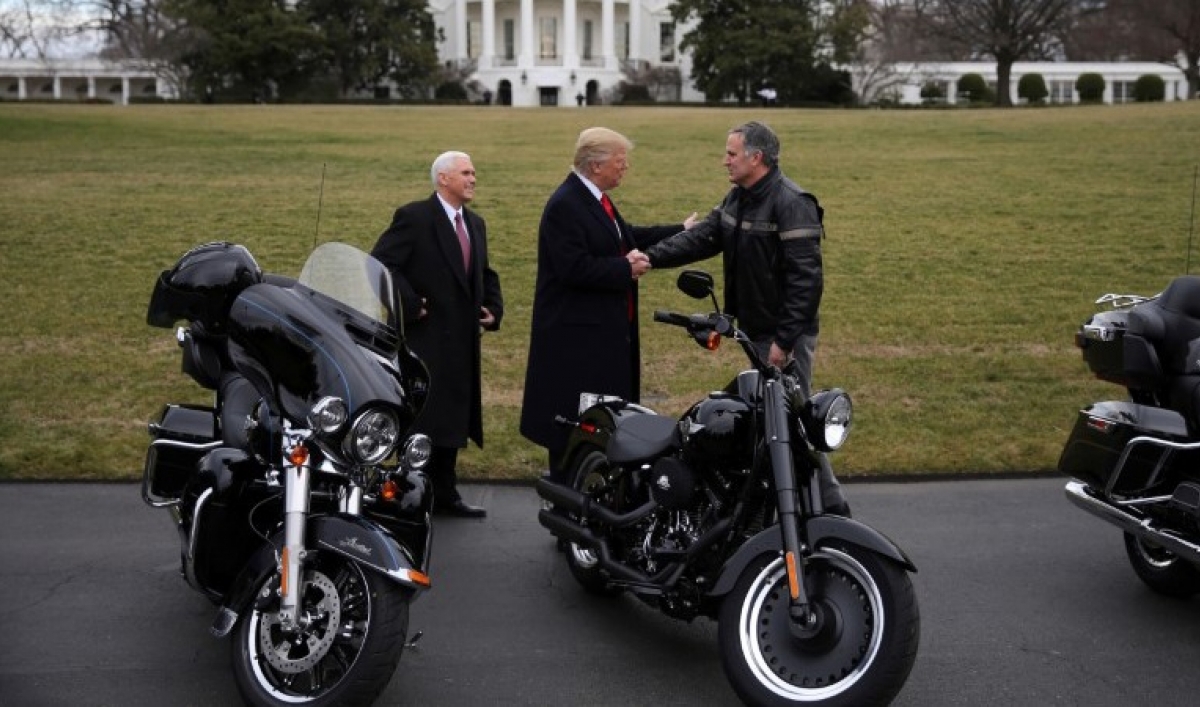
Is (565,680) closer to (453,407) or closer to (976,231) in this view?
(453,407)

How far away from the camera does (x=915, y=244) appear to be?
1777 cm

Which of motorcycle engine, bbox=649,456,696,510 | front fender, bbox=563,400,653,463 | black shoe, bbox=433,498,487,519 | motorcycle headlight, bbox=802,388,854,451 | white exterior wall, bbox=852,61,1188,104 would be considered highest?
white exterior wall, bbox=852,61,1188,104

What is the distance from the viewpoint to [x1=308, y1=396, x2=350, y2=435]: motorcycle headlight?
486cm

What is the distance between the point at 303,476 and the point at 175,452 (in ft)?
3.84

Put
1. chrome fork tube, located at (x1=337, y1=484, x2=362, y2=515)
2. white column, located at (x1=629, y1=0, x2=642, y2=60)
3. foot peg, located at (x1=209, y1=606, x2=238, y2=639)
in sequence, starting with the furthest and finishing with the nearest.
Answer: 1. white column, located at (x1=629, y1=0, x2=642, y2=60)
2. chrome fork tube, located at (x1=337, y1=484, x2=362, y2=515)
3. foot peg, located at (x1=209, y1=606, x2=238, y2=639)

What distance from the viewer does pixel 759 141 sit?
674 cm

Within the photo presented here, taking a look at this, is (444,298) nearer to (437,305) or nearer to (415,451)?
(437,305)

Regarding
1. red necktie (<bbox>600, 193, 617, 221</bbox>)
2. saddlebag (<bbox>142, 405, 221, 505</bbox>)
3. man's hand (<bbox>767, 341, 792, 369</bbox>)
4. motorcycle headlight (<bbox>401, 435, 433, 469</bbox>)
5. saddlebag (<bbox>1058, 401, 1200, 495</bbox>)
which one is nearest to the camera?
motorcycle headlight (<bbox>401, 435, 433, 469</bbox>)

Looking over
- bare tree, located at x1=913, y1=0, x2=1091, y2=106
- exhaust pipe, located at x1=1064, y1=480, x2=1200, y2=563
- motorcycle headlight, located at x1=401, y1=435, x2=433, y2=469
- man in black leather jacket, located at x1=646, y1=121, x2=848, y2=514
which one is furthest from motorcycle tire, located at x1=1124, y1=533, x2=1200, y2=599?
bare tree, located at x1=913, y1=0, x2=1091, y2=106

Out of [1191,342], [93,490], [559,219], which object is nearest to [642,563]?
[559,219]

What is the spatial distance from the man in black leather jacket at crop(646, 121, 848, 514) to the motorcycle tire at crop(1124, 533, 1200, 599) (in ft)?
4.35

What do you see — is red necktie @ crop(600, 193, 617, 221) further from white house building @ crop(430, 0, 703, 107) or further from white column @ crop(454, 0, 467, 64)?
white column @ crop(454, 0, 467, 64)

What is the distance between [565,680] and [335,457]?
122 centimetres

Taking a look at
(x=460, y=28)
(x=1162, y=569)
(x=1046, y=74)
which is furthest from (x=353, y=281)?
(x=460, y=28)
